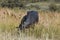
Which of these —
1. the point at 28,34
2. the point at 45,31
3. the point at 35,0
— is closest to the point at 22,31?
the point at 28,34

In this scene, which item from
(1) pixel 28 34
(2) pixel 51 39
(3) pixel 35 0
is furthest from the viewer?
(3) pixel 35 0

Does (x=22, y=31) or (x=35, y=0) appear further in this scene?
(x=35, y=0)

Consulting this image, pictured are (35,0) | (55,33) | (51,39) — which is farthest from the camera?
(35,0)

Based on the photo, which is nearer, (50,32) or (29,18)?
(50,32)

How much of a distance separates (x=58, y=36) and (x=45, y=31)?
0.45 metres

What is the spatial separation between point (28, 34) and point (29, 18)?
942mm

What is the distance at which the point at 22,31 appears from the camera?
22.5ft

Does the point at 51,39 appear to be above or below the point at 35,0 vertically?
above

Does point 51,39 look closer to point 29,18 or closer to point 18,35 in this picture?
point 18,35

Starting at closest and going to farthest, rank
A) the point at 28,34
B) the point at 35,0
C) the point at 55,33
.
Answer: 1. the point at 28,34
2. the point at 55,33
3. the point at 35,0

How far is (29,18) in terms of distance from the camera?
25.1 ft

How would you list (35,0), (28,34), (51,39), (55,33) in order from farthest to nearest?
1. (35,0)
2. (55,33)
3. (28,34)
4. (51,39)

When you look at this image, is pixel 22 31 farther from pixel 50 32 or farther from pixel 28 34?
pixel 50 32

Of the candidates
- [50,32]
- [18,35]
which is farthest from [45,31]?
[18,35]
